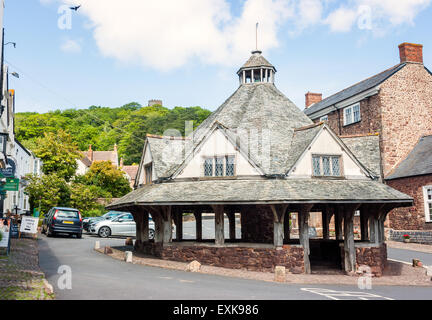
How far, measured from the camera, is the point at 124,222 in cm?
2780

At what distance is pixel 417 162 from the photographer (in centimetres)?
2762

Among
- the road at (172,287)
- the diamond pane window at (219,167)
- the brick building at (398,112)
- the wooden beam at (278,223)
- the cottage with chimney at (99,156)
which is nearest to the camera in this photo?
the road at (172,287)

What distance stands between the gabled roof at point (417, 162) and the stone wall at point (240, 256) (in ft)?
50.4

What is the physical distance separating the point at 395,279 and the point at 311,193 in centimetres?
420

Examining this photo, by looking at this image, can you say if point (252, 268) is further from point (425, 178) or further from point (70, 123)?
point (70, 123)

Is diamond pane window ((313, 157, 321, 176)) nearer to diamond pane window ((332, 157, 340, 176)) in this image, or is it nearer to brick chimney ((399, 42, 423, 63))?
diamond pane window ((332, 157, 340, 176))

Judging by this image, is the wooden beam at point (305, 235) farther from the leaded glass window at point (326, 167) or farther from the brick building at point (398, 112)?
the brick building at point (398, 112)

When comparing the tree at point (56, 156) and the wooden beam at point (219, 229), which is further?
the tree at point (56, 156)

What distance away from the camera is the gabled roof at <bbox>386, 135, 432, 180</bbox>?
26391 mm

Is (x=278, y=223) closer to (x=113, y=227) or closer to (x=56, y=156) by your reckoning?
(x=113, y=227)

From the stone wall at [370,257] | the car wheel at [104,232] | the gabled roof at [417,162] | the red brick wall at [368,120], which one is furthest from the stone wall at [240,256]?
the red brick wall at [368,120]

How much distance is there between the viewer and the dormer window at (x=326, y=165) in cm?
1702

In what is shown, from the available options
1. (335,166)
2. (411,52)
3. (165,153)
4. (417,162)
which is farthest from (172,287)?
(411,52)
